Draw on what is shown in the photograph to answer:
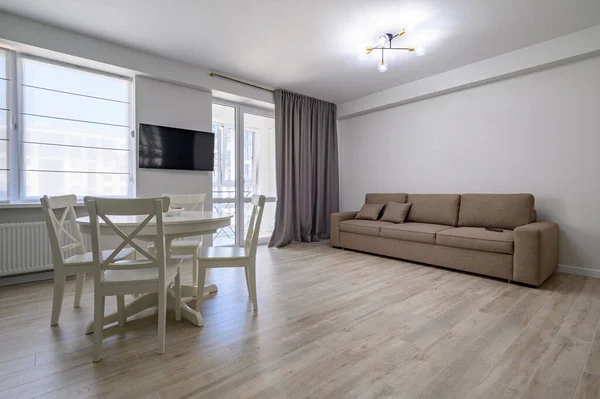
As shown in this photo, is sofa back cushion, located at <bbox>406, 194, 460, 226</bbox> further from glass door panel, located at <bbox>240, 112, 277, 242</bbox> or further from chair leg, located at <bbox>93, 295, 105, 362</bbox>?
chair leg, located at <bbox>93, 295, 105, 362</bbox>

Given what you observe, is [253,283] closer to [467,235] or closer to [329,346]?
[329,346]

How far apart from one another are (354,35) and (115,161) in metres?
3.20

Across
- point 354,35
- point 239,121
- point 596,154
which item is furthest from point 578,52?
point 239,121

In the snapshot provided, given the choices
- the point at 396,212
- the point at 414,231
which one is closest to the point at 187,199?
the point at 414,231

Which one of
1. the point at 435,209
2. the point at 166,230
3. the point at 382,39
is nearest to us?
the point at 166,230

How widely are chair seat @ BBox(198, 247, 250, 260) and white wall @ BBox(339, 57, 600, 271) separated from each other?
3349mm

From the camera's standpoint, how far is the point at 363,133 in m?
5.35

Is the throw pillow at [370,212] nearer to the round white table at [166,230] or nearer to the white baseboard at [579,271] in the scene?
the white baseboard at [579,271]

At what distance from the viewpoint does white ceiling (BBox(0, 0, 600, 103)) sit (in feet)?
8.45

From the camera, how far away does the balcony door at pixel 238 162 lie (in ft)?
14.9

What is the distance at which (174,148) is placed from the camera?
3838 mm

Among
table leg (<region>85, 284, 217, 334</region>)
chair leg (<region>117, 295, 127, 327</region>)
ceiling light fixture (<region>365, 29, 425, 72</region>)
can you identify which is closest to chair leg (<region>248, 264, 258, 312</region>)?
table leg (<region>85, 284, 217, 334</region>)

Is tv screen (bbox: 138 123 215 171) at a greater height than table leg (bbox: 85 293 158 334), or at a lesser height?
greater

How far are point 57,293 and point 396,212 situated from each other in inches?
150
